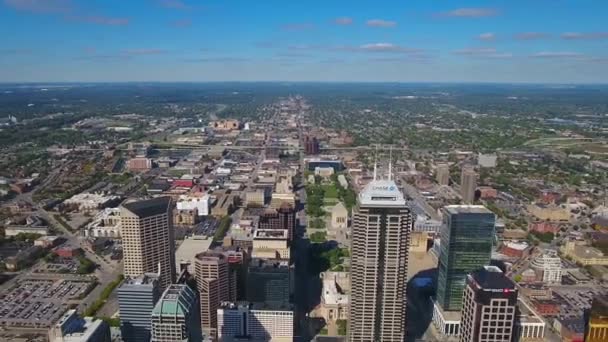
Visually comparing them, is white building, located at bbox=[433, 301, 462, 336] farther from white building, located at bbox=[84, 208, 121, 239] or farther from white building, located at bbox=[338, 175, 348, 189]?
white building, located at bbox=[338, 175, 348, 189]

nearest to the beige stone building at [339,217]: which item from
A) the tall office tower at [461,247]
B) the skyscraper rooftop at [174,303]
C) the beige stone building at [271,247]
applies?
the beige stone building at [271,247]

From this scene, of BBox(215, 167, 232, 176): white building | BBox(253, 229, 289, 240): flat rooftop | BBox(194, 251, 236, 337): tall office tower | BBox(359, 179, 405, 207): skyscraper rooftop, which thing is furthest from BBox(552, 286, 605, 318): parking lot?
BBox(215, 167, 232, 176): white building

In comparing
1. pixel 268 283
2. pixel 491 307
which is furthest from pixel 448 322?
pixel 268 283

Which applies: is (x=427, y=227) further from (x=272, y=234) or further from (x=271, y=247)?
(x=271, y=247)

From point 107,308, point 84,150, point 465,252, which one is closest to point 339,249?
point 465,252

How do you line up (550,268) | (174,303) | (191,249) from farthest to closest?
(191,249)
(550,268)
(174,303)

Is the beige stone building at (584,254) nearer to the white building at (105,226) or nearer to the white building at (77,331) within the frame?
the white building at (77,331)
